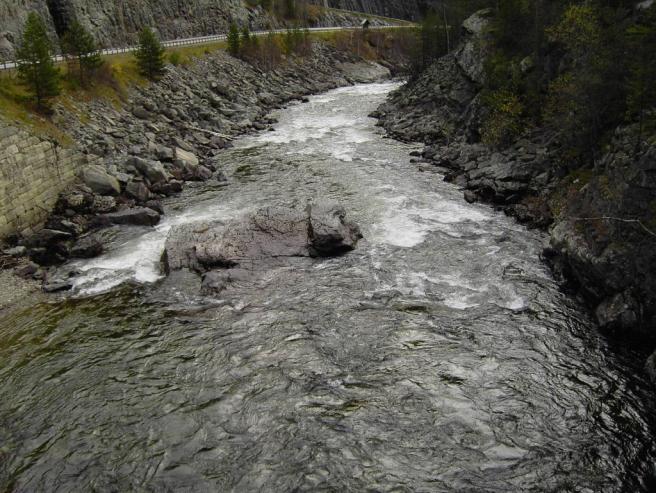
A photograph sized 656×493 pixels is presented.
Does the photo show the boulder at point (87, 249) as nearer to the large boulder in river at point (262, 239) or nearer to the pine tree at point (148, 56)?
the large boulder in river at point (262, 239)

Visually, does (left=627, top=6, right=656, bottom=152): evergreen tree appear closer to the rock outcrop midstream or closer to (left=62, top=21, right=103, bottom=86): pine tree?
the rock outcrop midstream

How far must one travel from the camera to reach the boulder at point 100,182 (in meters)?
31.3

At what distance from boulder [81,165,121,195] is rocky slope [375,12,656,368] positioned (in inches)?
912

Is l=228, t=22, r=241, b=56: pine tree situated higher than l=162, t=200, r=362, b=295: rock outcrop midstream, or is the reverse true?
l=228, t=22, r=241, b=56: pine tree

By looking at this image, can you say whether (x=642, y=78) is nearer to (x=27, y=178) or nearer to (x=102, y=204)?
(x=102, y=204)

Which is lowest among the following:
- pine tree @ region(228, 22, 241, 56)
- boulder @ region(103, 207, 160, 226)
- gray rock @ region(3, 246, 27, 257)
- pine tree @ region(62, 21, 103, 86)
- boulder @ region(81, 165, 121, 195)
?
boulder @ region(103, 207, 160, 226)

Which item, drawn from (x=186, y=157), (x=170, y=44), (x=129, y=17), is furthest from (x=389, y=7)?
(x=186, y=157)

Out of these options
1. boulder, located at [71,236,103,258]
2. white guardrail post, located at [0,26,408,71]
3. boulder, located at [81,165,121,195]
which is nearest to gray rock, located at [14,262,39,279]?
boulder, located at [71,236,103,258]

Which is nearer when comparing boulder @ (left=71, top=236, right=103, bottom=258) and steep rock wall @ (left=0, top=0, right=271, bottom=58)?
boulder @ (left=71, top=236, right=103, bottom=258)

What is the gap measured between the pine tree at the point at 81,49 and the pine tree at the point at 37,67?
7.54 m

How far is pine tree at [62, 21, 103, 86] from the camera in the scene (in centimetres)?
4100

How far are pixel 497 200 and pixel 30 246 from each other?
1068 inches

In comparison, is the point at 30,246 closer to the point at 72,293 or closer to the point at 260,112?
the point at 72,293

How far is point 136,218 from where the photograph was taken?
28734 millimetres
